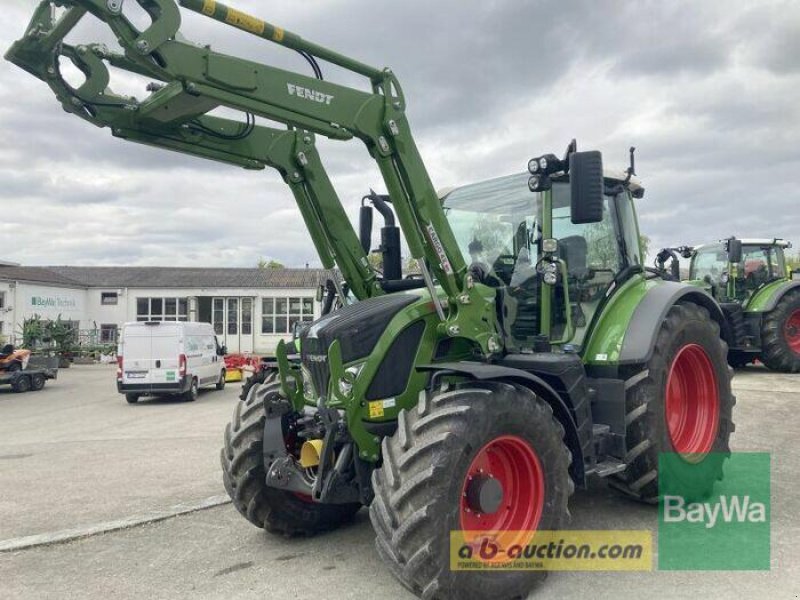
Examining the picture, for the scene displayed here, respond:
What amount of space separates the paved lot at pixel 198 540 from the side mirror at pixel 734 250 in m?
4.74

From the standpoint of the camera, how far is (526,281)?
5047 millimetres

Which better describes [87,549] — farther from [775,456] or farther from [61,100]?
[775,456]

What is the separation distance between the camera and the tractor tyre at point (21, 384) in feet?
62.5

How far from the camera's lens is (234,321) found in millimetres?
35688

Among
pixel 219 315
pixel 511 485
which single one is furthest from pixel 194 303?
pixel 511 485

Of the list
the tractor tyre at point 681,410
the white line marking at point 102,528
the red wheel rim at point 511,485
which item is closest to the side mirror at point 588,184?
the tractor tyre at point 681,410

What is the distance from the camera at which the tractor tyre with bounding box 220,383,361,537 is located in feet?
15.7

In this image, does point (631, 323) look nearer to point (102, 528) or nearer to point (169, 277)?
point (102, 528)

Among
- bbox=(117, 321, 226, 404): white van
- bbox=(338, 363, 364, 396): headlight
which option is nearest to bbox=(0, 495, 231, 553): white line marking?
bbox=(338, 363, 364, 396): headlight

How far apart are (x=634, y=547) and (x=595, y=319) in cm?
172

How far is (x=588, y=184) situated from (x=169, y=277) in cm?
3671

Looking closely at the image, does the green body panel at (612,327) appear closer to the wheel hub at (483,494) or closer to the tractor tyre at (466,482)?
the tractor tyre at (466,482)

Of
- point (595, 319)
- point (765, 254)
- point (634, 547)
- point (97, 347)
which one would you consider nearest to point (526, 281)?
point (595, 319)

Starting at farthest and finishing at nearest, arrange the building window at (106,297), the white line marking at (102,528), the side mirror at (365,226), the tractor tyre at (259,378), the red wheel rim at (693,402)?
the building window at (106,297) → the red wheel rim at (693,402) → the side mirror at (365,226) → the tractor tyre at (259,378) → the white line marking at (102,528)
